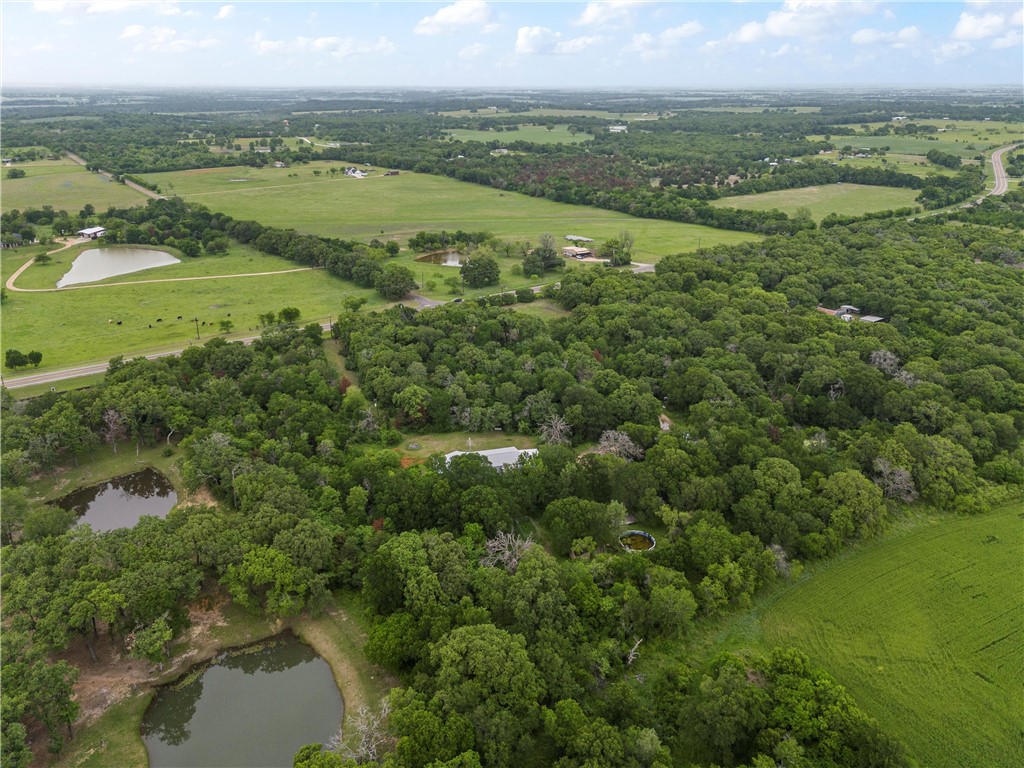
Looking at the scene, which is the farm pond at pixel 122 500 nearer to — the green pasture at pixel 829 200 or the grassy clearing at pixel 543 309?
the grassy clearing at pixel 543 309

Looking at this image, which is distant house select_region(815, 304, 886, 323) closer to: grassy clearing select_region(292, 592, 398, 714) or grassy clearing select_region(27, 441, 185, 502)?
grassy clearing select_region(292, 592, 398, 714)

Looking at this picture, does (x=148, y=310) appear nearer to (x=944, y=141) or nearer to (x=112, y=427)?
(x=112, y=427)

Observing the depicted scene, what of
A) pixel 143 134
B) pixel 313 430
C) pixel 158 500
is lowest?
pixel 158 500

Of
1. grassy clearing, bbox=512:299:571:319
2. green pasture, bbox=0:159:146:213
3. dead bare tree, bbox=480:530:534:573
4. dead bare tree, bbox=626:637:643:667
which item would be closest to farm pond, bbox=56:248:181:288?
green pasture, bbox=0:159:146:213

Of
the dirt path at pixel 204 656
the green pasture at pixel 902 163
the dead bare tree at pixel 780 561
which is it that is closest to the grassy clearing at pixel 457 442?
the dirt path at pixel 204 656

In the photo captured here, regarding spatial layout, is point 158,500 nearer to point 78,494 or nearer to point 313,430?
point 78,494

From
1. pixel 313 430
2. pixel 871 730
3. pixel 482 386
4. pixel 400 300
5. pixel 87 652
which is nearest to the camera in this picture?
pixel 871 730

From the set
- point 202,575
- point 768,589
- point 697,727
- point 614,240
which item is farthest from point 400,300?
point 697,727
